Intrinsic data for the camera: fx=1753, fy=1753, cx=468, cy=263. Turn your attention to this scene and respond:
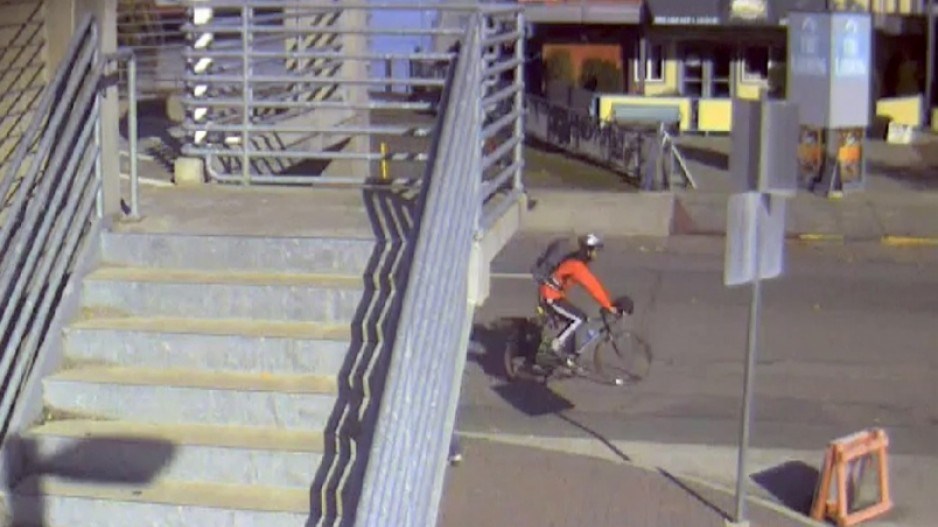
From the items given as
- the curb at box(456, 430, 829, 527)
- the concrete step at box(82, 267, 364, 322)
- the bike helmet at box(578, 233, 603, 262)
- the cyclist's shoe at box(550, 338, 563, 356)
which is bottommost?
the curb at box(456, 430, 829, 527)

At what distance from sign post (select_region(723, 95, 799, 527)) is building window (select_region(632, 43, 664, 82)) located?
1274 inches

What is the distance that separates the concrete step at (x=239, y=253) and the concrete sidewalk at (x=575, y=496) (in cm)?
386

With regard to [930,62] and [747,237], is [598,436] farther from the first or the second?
[930,62]

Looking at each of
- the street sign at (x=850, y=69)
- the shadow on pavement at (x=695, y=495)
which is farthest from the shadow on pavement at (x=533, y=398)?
the street sign at (x=850, y=69)

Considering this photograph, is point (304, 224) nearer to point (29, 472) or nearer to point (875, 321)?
point (29, 472)

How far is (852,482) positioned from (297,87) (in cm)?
455

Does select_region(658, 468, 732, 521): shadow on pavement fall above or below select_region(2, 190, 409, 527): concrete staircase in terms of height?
below

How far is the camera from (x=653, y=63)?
4409 centimetres

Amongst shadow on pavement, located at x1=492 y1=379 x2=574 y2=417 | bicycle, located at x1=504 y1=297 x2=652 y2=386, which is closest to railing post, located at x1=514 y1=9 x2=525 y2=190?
shadow on pavement, located at x1=492 y1=379 x2=574 y2=417

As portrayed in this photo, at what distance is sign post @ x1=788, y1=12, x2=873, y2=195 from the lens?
27609 millimetres

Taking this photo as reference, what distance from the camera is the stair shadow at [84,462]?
259 inches

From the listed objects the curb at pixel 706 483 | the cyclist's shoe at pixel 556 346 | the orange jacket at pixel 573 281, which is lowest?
the curb at pixel 706 483

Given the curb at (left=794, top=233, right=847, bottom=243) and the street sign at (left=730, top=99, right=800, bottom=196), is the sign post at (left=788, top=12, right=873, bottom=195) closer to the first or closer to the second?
the curb at (left=794, top=233, right=847, bottom=243)

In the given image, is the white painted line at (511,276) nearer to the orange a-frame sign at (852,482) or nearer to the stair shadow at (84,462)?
the orange a-frame sign at (852,482)
